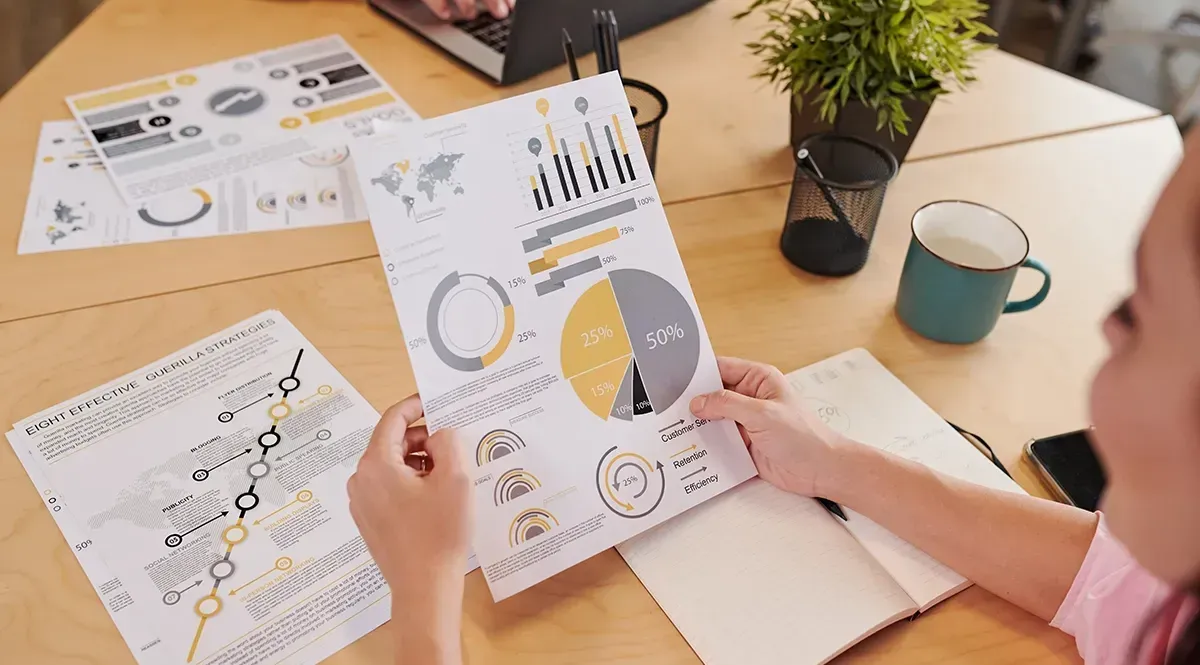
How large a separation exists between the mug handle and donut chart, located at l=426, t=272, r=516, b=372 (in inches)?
19.8

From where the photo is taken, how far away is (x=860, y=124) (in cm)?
98

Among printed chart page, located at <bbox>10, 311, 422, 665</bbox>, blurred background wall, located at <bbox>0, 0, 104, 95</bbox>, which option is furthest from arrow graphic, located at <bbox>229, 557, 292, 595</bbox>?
blurred background wall, located at <bbox>0, 0, 104, 95</bbox>

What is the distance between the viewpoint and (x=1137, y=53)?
2342 mm

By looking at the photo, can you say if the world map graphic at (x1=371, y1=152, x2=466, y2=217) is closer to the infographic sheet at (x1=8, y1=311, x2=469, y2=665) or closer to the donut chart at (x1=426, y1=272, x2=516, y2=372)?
the donut chart at (x1=426, y1=272, x2=516, y2=372)

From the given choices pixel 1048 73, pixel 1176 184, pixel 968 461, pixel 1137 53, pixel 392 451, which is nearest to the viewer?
pixel 1176 184

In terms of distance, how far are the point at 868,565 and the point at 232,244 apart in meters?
0.68

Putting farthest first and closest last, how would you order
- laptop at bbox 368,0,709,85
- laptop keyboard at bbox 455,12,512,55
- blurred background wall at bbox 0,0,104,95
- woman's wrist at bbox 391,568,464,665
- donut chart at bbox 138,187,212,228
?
blurred background wall at bbox 0,0,104,95 → laptop keyboard at bbox 455,12,512,55 → laptop at bbox 368,0,709,85 → donut chart at bbox 138,187,212,228 → woman's wrist at bbox 391,568,464,665

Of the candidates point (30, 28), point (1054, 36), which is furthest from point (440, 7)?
point (1054, 36)

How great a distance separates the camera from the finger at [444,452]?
603mm

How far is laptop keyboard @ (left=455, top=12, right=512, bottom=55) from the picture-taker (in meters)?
1.20

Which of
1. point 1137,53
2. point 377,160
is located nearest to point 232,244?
point 377,160

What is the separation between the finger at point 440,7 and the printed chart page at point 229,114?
0.42 feet

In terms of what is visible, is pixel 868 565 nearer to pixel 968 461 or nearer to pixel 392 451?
pixel 968 461

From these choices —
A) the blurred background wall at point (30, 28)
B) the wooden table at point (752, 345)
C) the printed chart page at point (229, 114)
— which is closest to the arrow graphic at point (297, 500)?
the wooden table at point (752, 345)
